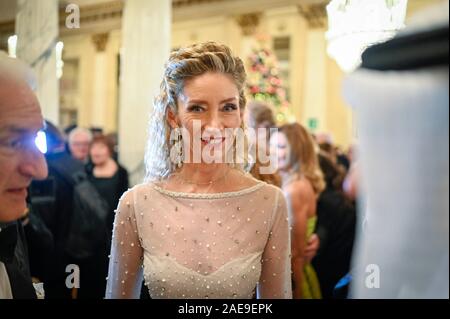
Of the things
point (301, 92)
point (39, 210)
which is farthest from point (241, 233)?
point (301, 92)

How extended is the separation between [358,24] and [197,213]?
1.75 ft

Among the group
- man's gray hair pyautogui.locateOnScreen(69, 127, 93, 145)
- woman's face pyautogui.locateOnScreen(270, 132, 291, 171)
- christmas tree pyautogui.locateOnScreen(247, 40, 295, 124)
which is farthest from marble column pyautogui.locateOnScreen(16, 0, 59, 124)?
christmas tree pyautogui.locateOnScreen(247, 40, 295, 124)

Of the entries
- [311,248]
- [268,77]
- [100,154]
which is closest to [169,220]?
[100,154]

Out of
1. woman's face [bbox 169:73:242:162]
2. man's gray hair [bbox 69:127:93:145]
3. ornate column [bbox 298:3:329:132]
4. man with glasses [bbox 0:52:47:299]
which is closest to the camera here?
man with glasses [bbox 0:52:47:299]

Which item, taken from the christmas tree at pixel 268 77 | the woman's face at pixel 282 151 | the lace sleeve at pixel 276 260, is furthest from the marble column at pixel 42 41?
the christmas tree at pixel 268 77

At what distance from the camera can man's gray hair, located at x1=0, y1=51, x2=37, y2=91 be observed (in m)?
0.75

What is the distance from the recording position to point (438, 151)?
66 centimetres

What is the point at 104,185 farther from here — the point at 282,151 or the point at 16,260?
the point at 282,151

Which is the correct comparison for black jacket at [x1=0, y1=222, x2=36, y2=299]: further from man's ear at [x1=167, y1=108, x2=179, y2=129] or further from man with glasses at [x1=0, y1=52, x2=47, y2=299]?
man's ear at [x1=167, y1=108, x2=179, y2=129]

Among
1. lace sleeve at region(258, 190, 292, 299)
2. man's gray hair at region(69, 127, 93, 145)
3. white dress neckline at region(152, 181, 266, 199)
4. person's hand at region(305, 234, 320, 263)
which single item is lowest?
person's hand at region(305, 234, 320, 263)

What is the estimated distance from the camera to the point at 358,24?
972 mm

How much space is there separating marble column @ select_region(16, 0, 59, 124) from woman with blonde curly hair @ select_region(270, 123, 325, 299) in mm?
800

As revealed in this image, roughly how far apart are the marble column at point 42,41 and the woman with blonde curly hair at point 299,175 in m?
0.80
